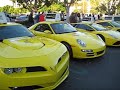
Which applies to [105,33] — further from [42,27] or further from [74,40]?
[74,40]

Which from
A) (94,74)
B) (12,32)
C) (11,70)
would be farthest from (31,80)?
(94,74)

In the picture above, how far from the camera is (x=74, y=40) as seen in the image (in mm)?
8070

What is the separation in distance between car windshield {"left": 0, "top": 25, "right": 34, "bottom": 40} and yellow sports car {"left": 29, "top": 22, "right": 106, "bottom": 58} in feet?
5.96

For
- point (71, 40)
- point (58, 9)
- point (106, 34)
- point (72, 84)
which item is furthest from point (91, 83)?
point (58, 9)

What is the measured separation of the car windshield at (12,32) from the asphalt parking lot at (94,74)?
1.57 metres

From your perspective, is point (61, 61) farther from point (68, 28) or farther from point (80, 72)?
point (68, 28)

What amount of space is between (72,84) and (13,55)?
1640 mm

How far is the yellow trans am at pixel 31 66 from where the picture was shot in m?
4.30

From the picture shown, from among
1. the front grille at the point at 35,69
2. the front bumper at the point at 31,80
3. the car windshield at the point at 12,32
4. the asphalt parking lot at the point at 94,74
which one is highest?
the car windshield at the point at 12,32

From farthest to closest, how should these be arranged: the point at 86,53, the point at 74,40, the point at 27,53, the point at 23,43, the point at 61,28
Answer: the point at 61,28 → the point at 74,40 → the point at 86,53 → the point at 23,43 → the point at 27,53

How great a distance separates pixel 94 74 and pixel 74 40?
76.1 inches

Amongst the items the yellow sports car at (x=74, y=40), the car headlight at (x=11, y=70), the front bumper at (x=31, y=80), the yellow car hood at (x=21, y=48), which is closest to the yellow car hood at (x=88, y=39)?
the yellow sports car at (x=74, y=40)

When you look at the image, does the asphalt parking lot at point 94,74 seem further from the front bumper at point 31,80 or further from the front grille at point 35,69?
the front grille at point 35,69

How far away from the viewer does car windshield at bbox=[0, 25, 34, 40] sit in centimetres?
612
